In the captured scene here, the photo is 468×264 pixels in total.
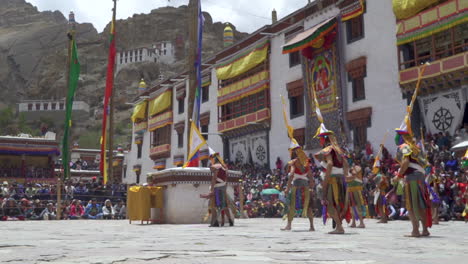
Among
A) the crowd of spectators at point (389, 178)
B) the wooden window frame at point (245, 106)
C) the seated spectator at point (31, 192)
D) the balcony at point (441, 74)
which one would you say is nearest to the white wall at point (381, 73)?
the balcony at point (441, 74)

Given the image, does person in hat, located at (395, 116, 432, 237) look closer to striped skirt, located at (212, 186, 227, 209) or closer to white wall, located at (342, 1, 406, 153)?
striped skirt, located at (212, 186, 227, 209)

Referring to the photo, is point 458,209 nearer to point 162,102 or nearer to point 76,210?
point 76,210

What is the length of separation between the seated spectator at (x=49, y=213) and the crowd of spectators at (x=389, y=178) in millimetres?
7093

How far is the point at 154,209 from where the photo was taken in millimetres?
14195

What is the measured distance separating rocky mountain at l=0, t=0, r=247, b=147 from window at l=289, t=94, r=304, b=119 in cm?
5838

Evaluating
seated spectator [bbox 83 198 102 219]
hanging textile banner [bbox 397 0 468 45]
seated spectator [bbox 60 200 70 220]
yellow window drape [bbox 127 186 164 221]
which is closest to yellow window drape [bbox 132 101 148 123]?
seated spectator [bbox 83 198 102 219]

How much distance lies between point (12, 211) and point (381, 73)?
50.4ft

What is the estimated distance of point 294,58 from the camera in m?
26.8

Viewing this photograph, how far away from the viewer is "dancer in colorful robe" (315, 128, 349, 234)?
312 inches

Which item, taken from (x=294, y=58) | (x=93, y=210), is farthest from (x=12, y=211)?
(x=294, y=58)

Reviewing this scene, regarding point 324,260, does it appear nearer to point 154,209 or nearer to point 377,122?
point 154,209

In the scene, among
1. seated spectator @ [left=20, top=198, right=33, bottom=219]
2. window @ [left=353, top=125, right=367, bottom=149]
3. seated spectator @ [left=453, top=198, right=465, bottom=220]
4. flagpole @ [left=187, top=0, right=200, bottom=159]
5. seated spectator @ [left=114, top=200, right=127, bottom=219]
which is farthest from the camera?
window @ [left=353, top=125, right=367, bottom=149]

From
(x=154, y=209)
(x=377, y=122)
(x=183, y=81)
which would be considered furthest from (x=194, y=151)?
(x=183, y=81)

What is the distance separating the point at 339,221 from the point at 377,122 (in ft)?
47.9
